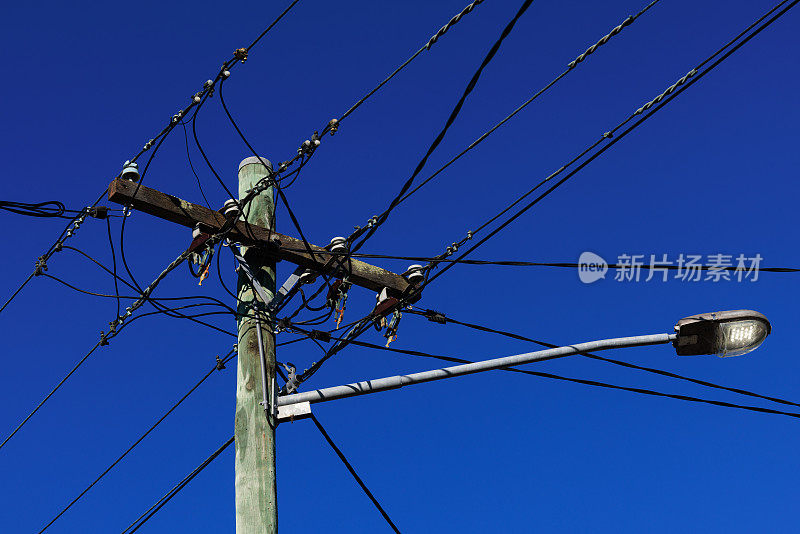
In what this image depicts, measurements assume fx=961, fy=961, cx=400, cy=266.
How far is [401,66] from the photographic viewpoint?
653 cm

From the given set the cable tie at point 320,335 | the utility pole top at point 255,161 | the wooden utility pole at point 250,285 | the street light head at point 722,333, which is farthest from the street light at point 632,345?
the utility pole top at point 255,161

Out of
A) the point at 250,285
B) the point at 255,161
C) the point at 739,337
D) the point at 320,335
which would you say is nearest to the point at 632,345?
the point at 739,337

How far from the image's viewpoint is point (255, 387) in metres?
6.38

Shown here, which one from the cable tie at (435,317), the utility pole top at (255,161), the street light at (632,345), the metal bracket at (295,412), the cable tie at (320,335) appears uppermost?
the utility pole top at (255,161)

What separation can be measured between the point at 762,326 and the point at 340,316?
119 inches

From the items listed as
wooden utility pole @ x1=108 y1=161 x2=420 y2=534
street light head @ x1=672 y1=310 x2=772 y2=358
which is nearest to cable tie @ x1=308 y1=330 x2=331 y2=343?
wooden utility pole @ x1=108 y1=161 x2=420 y2=534

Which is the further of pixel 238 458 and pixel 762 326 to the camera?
pixel 762 326

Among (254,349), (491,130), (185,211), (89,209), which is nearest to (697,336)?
(491,130)

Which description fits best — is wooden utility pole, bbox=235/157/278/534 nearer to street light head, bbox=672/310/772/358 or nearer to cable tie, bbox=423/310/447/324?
cable tie, bbox=423/310/447/324

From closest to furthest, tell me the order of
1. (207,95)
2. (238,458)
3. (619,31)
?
(619,31), (238,458), (207,95)

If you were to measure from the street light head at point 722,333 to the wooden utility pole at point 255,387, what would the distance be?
2.83m

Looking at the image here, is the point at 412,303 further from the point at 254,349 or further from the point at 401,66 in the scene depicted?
the point at 401,66

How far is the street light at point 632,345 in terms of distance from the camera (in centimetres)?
632

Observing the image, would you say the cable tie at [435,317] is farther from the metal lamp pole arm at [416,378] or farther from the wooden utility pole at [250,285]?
the metal lamp pole arm at [416,378]
